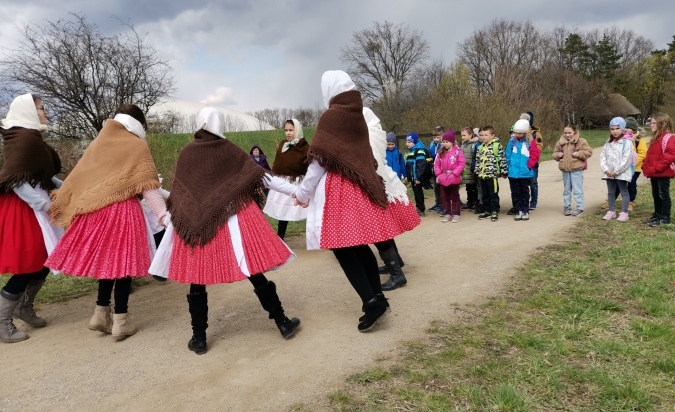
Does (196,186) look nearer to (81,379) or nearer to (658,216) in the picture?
(81,379)

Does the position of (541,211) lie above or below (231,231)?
below

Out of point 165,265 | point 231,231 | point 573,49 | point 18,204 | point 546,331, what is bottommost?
point 546,331

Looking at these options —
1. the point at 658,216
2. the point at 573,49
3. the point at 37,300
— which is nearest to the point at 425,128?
the point at 658,216

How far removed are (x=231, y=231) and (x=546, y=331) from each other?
2538mm

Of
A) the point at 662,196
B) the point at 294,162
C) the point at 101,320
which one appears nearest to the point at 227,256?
the point at 101,320

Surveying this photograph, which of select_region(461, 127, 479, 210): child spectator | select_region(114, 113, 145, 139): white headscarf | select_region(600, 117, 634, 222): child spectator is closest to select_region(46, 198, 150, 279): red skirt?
select_region(114, 113, 145, 139): white headscarf

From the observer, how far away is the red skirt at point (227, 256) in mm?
3562

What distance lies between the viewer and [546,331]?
3.76 meters

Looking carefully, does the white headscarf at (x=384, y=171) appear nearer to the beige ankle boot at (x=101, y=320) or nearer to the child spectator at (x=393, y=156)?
the beige ankle boot at (x=101, y=320)

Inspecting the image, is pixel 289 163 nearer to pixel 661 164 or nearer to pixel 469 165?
pixel 469 165

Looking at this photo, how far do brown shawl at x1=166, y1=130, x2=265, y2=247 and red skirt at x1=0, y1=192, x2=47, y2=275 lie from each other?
56.0 inches

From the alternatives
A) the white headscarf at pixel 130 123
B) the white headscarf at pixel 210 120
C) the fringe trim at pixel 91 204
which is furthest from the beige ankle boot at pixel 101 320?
the white headscarf at pixel 210 120

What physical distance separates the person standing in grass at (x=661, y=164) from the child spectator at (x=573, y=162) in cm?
102

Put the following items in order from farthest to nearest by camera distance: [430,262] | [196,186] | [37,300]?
[430,262] < [37,300] < [196,186]
